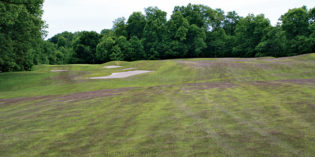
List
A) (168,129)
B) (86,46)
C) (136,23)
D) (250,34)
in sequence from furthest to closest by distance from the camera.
A: (86,46), (136,23), (250,34), (168,129)

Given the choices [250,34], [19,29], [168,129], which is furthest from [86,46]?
[168,129]

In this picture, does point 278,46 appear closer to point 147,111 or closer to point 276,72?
point 276,72

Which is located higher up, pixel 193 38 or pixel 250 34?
pixel 250 34

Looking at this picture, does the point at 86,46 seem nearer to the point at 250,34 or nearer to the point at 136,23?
the point at 136,23

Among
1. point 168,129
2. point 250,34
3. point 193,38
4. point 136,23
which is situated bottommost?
point 168,129

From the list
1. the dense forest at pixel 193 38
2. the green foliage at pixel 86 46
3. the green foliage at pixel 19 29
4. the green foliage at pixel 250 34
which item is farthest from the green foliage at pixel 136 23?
the green foliage at pixel 19 29

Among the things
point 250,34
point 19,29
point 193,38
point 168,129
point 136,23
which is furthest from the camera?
point 136,23

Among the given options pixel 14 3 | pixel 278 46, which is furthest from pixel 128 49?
pixel 14 3

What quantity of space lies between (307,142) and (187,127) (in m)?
3.07

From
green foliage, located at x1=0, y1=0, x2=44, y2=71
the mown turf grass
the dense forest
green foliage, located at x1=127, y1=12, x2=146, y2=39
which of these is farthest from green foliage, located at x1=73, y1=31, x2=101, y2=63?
the mown turf grass

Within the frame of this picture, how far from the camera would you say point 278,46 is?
61.8 m

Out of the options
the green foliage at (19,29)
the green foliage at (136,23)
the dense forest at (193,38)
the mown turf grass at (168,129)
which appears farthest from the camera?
the green foliage at (136,23)

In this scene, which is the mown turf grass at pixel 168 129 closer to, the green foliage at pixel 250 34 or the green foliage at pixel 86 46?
the green foliage at pixel 250 34

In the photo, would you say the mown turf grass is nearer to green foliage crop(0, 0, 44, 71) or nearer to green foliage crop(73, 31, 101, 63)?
green foliage crop(0, 0, 44, 71)
